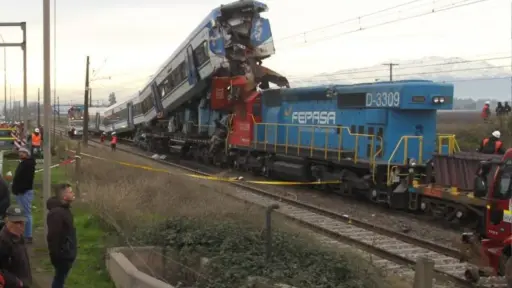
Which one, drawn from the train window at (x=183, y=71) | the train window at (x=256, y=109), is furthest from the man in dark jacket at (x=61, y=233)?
the train window at (x=183, y=71)

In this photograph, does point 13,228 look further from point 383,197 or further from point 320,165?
point 320,165

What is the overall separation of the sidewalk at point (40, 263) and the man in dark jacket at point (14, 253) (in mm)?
2835

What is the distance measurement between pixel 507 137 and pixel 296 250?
2366 cm

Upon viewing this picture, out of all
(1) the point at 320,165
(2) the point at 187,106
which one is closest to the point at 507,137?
(1) the point at 320,165

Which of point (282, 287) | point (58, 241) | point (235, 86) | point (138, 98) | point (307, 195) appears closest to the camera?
point (282, 287)

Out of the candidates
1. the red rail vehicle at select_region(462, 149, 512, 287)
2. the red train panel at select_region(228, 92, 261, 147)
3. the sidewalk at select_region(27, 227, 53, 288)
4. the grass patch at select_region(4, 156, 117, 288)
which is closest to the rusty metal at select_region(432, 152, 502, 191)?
the red rail vehicle at select_region(462, 149, 512, 287)

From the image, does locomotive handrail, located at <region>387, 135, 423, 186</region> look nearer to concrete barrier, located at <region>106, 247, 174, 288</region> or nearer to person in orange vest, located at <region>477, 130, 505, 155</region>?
person in orange vest, located at <region>477, 130, 505, 155</region>

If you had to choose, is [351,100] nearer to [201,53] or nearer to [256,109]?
[256,109]

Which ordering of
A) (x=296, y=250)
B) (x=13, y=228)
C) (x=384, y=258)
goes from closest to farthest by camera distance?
(x=13, y=228) < (x=296, y=250) < (x=384, y=258)

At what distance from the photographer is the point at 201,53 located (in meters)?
25.4

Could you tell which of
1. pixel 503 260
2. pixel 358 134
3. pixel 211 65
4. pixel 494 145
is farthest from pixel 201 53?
pixel 503 260

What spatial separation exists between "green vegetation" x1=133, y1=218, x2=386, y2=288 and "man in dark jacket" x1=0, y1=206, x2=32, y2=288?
2.19 meters

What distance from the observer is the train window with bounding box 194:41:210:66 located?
24809 millimetres

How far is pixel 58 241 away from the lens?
23.8 feet
